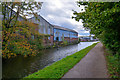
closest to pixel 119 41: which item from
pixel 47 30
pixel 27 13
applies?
pixel 27 13

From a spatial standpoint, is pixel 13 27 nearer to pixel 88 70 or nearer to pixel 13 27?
pixel 13 27

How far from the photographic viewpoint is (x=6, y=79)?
5715 millimetres

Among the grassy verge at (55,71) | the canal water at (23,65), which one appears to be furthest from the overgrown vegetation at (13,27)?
the canal water at (23,65)

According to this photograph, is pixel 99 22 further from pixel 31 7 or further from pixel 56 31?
pixel 56 31

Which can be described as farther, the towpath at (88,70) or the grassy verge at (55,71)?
the grassy verge at (55,71)

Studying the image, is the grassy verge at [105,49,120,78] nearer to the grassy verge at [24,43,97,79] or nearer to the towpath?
the towpath

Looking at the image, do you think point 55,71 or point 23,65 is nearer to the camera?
point 55,71

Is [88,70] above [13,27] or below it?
below

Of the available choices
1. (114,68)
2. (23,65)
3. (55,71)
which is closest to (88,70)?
(114,68)

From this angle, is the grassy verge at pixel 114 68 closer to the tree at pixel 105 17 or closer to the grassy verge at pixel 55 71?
the tree at pixel 105 17

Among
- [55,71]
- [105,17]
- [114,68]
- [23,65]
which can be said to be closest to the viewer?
[105,17]

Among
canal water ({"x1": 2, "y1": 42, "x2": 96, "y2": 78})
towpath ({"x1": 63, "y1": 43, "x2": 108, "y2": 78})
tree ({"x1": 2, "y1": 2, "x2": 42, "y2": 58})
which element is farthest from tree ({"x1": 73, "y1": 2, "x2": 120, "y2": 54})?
canal water ({"x1": 2, "y1": 42, "x2": 96, "y2": 78})

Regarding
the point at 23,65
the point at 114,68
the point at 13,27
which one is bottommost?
the point at 23,65

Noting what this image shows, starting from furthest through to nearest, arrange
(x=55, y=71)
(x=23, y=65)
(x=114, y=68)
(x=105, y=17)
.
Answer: (x=23, y=65)
(x=55, y=71)
(x=114, y=68)
(x=105, y=17)
